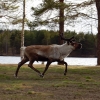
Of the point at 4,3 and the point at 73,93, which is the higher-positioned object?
the point at 4,3

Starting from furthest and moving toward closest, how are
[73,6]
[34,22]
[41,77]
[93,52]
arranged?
[93,52]
[34,22]
[73,6]
[41,77]

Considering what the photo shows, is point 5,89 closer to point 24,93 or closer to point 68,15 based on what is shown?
point 24,93

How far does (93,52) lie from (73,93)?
167ft

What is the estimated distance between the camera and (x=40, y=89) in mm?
10070

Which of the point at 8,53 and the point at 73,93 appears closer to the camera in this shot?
the point at 73,93

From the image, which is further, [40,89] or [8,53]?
[8,53]

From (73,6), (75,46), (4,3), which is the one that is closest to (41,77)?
(75,46)

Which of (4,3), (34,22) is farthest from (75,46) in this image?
(4,3)

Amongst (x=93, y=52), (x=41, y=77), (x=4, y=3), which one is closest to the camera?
(x=41, y=77)

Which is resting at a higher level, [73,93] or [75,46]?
[75,46]

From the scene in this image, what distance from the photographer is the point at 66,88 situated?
1030cm

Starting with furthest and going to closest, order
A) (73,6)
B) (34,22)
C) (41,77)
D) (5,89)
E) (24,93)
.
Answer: (34,22)
(73,6)
(41,77)
(5,89)
(24,93)

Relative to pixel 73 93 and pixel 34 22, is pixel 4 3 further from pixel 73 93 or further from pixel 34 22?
pixel 73 93

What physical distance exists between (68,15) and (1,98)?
16112 millimetres
